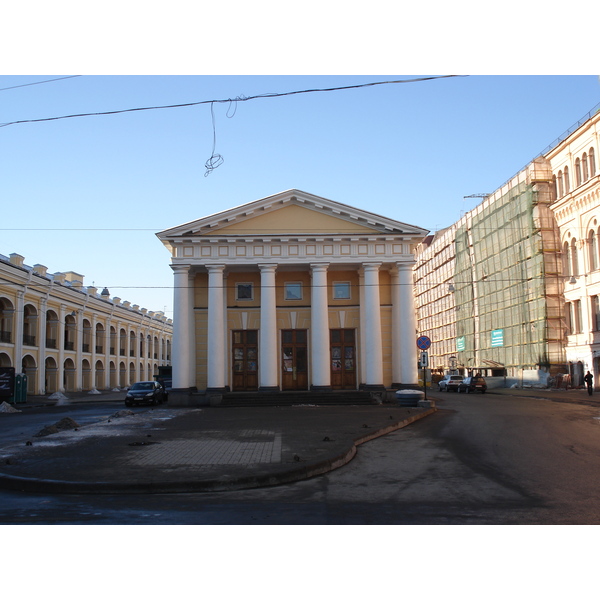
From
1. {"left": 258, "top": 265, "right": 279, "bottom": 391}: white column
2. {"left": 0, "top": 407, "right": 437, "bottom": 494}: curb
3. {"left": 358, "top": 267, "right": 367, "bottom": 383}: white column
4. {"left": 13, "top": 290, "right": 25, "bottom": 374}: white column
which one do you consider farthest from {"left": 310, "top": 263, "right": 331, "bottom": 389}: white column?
{"left": 13, "top": 290, "right": 25, "bottom": 374}: white column

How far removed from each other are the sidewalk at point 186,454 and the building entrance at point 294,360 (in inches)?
437

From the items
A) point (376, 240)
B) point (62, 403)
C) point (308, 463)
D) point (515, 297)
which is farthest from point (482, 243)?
point (308, 463)

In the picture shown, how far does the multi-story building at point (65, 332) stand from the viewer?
46.9 meters

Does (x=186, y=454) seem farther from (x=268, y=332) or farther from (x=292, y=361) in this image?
(x=292, y=361)

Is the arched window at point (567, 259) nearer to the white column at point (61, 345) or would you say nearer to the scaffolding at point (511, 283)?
the scaffolding at point (511, 283)

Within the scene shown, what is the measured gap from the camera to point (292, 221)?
31859mm

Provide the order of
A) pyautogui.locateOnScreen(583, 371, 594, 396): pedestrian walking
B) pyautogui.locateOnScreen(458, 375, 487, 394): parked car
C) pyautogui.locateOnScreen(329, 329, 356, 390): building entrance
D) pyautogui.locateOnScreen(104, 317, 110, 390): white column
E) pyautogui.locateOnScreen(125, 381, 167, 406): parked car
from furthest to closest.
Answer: pyautogui.locateOnScreen(104, 317, 110, 390): white column, pyautogui.locateOnScreen(458, 375, 487, 394): parked car, pyautogui.locateOnScreen(583, 371, 594, 396): pedestrian walking, pyautogui.locateOnScreen(125, 381, 167, 406): parked car, pyautogui.locateOnScreen(329, 329, 356, 390): building entrance

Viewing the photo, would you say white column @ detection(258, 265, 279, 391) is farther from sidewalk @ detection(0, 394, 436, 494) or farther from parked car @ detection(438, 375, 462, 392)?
parked car @ detection(438, 375, 462, 392)

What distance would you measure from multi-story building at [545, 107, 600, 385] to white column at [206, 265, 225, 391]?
89.2 feet

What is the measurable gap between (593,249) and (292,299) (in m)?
23.7

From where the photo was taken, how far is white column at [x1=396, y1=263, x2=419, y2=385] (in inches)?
1215

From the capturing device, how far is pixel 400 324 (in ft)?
103

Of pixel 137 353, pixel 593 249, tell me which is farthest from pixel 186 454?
pixel 137 353

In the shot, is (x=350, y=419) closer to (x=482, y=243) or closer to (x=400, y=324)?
(x=400, y=324)
